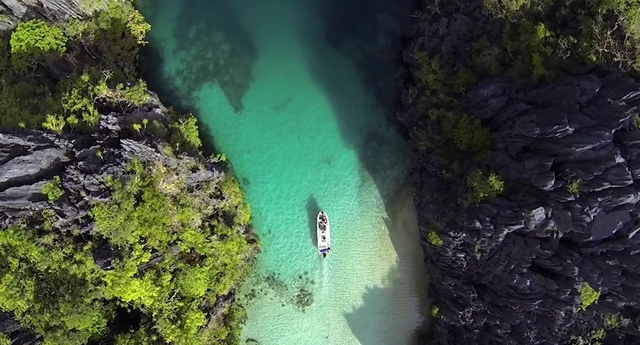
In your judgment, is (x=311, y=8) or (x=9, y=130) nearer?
(x=9, y=130)

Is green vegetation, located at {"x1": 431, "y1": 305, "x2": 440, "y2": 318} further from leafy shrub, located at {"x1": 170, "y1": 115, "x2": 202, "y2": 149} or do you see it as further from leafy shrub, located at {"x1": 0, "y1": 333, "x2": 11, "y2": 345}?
leafy shrub, located at {"x1": 0, "y1": 333, "x2": 11, "y2": 345}

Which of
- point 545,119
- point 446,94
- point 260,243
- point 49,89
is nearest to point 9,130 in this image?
point 49,89

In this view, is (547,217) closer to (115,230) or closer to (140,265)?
(140,265)

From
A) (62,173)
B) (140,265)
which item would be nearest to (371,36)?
(140,265)

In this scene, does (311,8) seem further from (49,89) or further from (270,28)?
(49,89)

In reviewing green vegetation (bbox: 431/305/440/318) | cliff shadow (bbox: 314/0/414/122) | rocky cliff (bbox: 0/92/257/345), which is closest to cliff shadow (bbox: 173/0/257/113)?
rocky cliff (bbox: 0/92/257/345)
